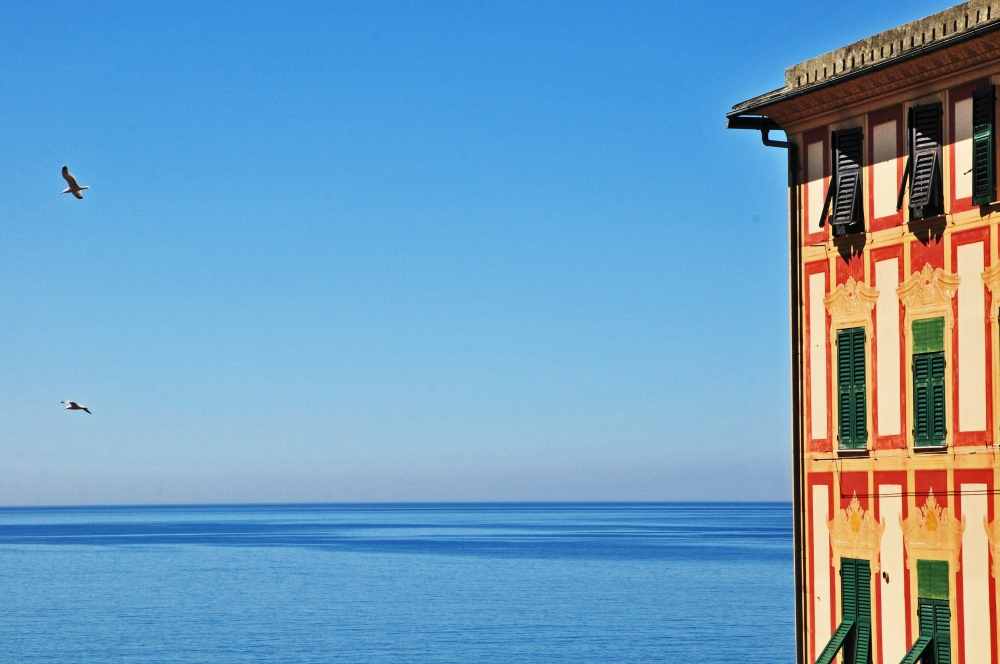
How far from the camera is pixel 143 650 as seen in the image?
7856 centimetres

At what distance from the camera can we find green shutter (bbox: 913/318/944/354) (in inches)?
1097

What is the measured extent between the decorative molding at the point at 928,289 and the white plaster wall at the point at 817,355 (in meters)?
2.37

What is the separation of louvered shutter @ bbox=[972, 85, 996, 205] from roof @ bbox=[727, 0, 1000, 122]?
1084mm

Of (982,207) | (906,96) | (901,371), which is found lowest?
(901,371)

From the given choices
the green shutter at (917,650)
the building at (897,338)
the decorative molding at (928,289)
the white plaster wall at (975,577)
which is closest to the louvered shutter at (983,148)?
the building at (897,338)

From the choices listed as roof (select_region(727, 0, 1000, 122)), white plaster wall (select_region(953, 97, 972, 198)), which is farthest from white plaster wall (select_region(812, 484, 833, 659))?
roof (select_region(727, 0, 1000, 122))

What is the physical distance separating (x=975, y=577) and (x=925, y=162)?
7.41 metres

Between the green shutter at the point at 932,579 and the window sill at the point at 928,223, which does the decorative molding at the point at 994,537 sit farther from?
the window sill at the point at 928,223

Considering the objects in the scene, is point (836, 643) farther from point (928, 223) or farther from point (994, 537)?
point (928, 223)

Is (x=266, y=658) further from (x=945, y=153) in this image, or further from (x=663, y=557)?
(x=663, y=557)

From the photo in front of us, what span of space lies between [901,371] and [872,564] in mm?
3775

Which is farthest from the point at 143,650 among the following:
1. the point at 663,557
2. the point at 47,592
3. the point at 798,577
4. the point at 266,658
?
the point at 663,557

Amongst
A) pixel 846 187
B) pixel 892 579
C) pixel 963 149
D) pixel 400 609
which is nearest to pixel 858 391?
pixel 892 579

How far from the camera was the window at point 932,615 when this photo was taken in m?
27.8
